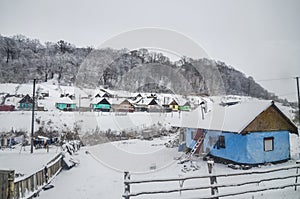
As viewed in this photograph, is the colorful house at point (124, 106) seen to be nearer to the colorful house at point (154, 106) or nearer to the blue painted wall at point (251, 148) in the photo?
the colorful house at point (154, 106)

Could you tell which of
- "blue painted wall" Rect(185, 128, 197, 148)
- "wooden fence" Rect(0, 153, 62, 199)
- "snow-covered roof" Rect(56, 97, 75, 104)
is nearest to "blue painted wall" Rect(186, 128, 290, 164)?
"blue painted wall" Rect(185, 128, 197, 148)

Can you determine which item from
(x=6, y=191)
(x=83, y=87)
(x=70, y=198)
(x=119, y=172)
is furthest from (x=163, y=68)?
(x=83, y=87)

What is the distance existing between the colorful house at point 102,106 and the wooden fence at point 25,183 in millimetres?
25572

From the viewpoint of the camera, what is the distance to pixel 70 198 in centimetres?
640

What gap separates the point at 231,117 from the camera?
488 inches

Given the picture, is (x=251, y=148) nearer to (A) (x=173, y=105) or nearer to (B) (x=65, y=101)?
(A) (x=173, y=105)

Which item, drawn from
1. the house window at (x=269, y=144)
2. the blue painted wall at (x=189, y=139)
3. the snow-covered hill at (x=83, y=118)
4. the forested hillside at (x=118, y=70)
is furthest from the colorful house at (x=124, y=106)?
the house window at (x=269, y=144)

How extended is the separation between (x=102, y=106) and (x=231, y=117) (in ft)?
82.9

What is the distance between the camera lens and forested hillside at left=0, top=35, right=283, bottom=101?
52.3 feet

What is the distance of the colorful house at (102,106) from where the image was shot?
113 ft

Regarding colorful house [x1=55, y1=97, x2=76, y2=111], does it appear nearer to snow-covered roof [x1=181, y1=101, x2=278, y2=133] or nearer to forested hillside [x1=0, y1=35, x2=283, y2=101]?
forested hillside [x1=0, y1=35, x2=283, y2=101]

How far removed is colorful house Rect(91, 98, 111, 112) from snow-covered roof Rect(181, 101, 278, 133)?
2176 cm

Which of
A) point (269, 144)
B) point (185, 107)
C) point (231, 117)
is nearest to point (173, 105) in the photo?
point (185, 107)

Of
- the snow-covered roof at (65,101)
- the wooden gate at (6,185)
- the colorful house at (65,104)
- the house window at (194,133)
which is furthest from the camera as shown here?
the snow-covered roof at (65,101)
